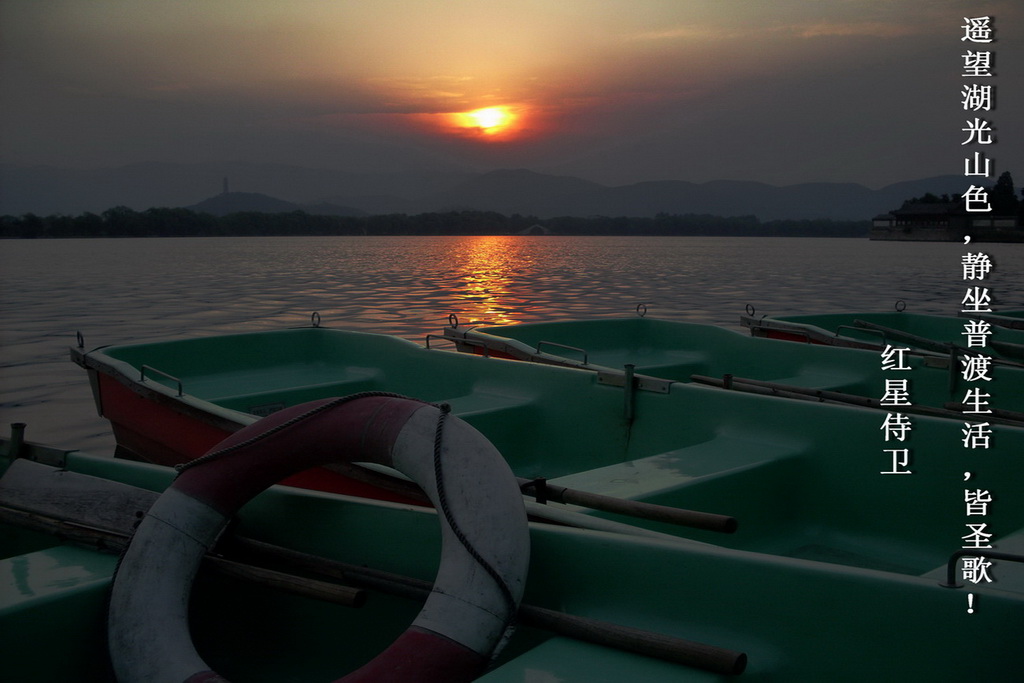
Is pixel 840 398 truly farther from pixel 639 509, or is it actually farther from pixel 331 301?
pixel 331 301

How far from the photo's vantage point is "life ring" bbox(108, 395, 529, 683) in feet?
7.69

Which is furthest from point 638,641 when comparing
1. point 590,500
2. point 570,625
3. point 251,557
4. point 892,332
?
point 892,332

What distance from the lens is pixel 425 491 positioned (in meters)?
2.74

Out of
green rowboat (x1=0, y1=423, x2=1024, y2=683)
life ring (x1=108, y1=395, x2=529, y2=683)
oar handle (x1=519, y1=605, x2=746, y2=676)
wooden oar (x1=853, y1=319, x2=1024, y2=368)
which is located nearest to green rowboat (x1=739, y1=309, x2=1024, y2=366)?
wooden oar (x1=853, y1=319, x2=1024, y2=368)

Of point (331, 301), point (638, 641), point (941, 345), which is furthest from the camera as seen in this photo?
point (331, 301)

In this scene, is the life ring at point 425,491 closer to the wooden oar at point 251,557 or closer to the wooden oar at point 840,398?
the wooden oar at point 251,557

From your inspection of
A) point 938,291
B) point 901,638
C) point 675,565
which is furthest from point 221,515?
point 938,291

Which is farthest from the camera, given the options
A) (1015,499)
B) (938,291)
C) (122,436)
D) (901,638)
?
(938,291)

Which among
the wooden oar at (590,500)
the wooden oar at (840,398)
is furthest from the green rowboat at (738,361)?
the wooden oar at (590,500)

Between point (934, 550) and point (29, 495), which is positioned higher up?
point (29, 495)

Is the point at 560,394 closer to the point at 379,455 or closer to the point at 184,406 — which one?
the point at 184,406

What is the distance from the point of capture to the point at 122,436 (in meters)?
6.35

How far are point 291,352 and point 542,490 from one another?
→ 504 cm

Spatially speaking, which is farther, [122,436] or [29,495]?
[122,436]
